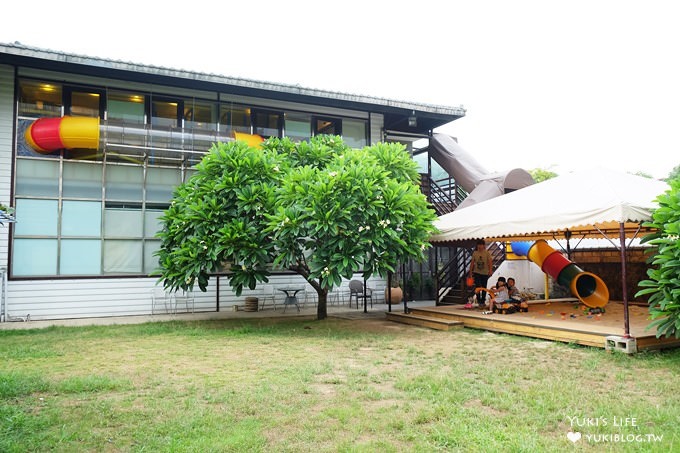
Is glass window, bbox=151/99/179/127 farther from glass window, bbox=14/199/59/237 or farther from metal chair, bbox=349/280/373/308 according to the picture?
metal chair, bbox=349/280/373/308

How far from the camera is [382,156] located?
11562mm

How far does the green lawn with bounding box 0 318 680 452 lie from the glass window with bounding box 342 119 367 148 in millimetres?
9209

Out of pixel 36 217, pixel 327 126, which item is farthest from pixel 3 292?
pixel 327 126

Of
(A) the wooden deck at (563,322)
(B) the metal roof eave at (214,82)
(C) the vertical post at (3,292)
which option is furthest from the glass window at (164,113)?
(A) the wooden deck at (563,322)

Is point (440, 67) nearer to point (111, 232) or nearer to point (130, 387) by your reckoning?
point (111, 232)

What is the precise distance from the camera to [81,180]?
1323 centimetres

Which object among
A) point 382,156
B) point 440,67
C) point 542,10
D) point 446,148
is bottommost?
point 382,156

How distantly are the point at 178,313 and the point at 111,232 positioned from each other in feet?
9.16

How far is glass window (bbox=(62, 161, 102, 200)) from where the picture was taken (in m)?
13.1

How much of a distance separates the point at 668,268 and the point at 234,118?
38.8 ft

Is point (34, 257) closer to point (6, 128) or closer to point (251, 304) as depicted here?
point (6, 128)

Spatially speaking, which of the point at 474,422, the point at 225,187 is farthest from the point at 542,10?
the point at 474,422

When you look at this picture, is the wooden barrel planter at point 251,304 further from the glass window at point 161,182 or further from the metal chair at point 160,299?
the glass window at point 161,182

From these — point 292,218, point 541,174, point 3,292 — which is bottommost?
point 3,292
